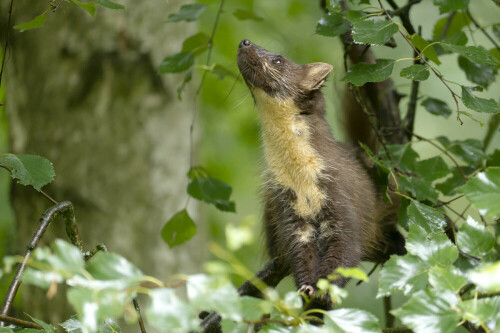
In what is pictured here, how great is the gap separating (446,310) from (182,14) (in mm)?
2240

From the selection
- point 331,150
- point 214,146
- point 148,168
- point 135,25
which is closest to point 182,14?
point 331,150

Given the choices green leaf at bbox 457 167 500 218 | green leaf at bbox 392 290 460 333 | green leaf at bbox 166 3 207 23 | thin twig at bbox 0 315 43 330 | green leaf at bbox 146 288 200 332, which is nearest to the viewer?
green leaf at bbox 146 288 200 332

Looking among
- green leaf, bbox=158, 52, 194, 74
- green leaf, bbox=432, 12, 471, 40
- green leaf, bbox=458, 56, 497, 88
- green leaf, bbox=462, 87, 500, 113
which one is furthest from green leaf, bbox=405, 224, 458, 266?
green leaf, bbox=432, 12, 471, 40

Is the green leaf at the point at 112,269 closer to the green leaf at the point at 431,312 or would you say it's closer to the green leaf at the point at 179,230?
the green leaf at the point at 431,312

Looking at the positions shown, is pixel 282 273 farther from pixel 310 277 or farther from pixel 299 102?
pixel 299 102

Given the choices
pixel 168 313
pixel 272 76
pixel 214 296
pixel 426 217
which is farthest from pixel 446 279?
pixel 272 76

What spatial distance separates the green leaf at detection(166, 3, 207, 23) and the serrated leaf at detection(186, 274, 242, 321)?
208 centimetres

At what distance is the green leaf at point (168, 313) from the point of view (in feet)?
3.95

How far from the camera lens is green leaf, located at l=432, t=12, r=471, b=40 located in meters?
3.49

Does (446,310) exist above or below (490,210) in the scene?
below

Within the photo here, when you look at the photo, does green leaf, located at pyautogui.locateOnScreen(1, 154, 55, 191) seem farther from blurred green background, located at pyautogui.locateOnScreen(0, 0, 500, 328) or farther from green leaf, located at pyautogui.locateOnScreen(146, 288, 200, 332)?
blurred green background, located at pyautogui.locateOnScreen(0, 0, 500, 328)

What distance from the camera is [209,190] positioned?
10.5 feet

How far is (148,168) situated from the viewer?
16.9ft

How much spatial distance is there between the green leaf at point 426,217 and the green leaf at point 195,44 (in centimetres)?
145
